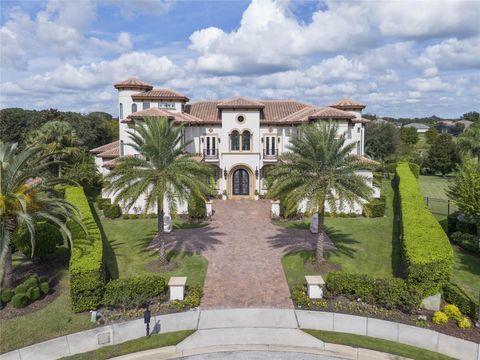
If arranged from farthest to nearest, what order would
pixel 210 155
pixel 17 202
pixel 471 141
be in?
pixel 471 141, pixel 210 155, pixel 17 202

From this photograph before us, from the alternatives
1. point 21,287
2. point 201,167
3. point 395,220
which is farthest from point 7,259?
point 395,220

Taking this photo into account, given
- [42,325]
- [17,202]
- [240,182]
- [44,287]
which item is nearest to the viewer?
[42,325]

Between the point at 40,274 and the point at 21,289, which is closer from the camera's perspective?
the point at 21,289

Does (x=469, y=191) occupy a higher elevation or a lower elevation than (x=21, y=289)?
higher

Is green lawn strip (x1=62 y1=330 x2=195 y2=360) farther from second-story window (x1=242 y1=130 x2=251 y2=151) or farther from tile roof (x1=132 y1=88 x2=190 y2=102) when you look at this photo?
tile roof (x1=132 y1=88 x2=190 y2=102)

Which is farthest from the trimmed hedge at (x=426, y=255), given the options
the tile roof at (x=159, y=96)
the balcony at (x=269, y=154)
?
the tile roof at (x=159, y=96)

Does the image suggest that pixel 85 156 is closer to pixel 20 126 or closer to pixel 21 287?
pixel 21 287

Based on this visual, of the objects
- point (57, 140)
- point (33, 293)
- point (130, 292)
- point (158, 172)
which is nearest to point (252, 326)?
point (130, 292)

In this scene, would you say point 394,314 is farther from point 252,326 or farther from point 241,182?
point 241,182
